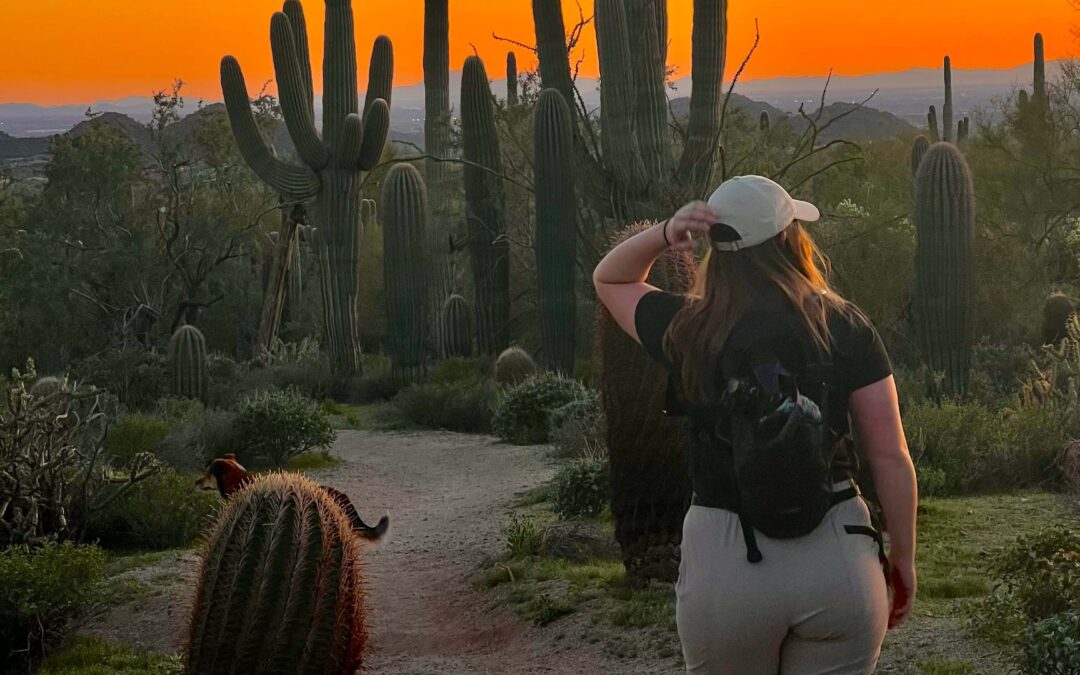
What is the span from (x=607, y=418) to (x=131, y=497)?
14.6 ft

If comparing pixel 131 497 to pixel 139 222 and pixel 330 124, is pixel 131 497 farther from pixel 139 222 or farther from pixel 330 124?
pixel 139 222

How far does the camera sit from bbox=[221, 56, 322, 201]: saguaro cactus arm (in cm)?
2125

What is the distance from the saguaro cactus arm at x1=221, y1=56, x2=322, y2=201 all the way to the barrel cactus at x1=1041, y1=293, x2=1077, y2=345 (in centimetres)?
1034

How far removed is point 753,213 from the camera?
3006 mm

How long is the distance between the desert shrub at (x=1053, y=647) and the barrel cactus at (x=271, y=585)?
2.68 m

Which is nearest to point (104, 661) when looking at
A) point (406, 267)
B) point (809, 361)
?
point (809, 361)

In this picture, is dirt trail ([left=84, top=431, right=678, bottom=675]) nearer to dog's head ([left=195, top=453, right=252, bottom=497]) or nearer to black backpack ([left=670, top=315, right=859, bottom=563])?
dog's head ([left=195, top=453, right=252, bottom=497])

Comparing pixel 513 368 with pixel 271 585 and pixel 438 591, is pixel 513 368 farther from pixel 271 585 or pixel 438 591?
pixel 271 585

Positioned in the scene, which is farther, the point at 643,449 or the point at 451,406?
the point at 451,406

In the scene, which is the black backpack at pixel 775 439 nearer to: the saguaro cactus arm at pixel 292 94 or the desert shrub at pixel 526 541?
the desert shrub at pixel 526 541

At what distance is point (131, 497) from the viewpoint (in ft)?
33.7

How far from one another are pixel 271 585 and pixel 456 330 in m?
15.9

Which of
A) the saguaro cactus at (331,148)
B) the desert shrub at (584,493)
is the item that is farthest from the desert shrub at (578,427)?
the saguaro cactus at (331,148)

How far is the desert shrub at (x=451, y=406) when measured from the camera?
1703 cm
